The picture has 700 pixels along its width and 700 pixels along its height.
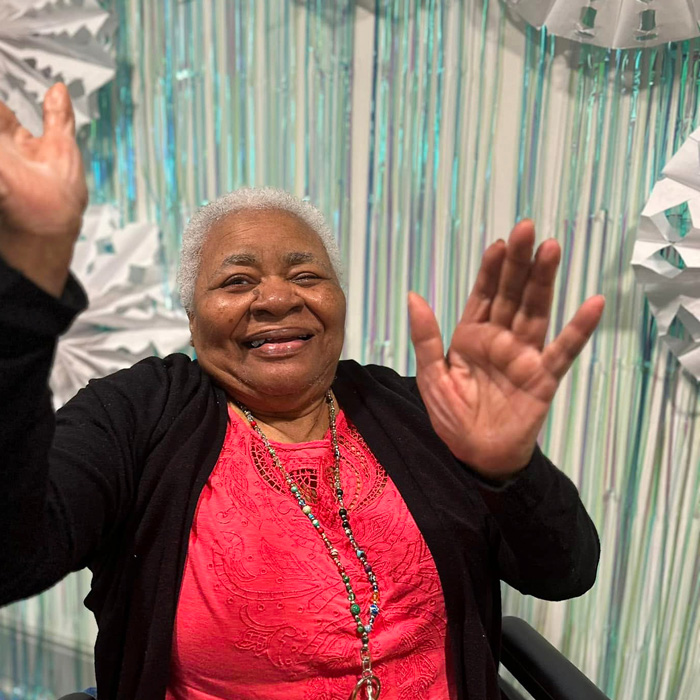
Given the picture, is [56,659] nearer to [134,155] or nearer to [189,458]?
[189,458]

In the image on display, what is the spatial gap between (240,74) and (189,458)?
983mm

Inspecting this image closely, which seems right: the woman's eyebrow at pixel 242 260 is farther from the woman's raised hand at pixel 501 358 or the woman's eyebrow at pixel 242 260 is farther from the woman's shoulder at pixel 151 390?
the woman's raised hand at pixel 501 358

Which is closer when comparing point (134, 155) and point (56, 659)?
point (134, 155)

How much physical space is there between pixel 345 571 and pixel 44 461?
478mm

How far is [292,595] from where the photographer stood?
97 centimetres

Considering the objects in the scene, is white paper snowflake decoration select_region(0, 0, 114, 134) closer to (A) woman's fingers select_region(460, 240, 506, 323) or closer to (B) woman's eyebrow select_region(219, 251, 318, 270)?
(B) woman's eyebrow select_region(219, 251, 318, 270)

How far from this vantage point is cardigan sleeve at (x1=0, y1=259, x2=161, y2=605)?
0.66m

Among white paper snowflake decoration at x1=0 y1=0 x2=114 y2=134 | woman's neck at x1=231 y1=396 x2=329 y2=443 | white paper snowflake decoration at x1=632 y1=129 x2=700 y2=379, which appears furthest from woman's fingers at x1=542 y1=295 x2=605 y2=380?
white paper snowflake decoration at x1=0 y1=0 x2=114 y2=134

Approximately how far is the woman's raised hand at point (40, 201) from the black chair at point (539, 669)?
933 mm

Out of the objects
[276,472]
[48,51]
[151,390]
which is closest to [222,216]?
[151,390]

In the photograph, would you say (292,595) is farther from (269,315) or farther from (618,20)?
(618,20)

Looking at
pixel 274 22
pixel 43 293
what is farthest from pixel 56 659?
pixel 274 22

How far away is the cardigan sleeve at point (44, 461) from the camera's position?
66 centimetres

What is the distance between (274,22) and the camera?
1550 millimetres
